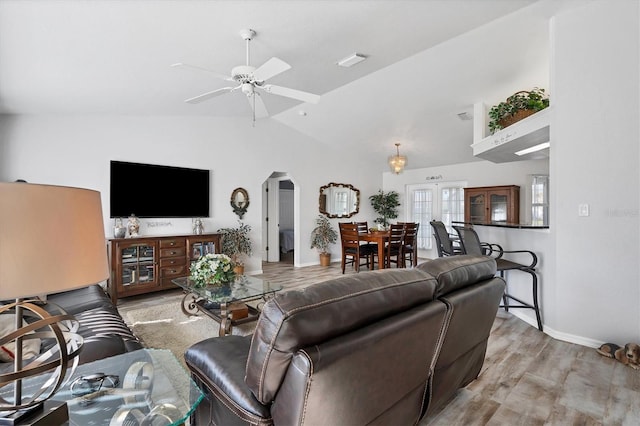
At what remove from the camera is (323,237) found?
7023mm

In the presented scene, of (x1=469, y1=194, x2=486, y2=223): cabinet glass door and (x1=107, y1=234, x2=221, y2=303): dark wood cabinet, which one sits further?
(x1=469, y1=194, x2=486, y2=223): cabinet glass door

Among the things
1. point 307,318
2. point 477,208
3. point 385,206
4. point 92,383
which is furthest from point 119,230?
point 477,208

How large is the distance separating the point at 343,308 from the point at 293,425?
1.28 ft

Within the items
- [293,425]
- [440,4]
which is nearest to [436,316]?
[293,425]

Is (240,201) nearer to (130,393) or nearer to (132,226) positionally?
(132,226)

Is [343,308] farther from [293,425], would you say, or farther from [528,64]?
[528,64]

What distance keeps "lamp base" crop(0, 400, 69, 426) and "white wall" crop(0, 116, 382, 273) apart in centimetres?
403

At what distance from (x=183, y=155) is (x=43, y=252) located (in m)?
4.66

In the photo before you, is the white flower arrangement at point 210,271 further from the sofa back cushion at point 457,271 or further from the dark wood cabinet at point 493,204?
the dark wood cabinet at point 493,204

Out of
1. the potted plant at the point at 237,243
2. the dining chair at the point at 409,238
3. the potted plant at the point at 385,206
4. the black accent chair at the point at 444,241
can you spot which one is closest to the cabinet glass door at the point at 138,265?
the potted plant at the point at 237,243

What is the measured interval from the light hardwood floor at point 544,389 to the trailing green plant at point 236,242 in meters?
3.97

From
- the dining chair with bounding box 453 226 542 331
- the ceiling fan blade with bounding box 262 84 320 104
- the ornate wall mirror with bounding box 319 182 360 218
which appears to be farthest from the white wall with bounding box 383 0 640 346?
the ornate wall mirror with bounding box 319 182 360 218

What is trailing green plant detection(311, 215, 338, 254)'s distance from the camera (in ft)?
22.9

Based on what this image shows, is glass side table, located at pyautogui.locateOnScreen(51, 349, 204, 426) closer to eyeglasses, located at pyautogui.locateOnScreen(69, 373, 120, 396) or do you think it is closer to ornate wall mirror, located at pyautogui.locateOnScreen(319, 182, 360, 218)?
eyeglasses, located at pyautogui.locateOnScreen(69, 373, 120, 396)
